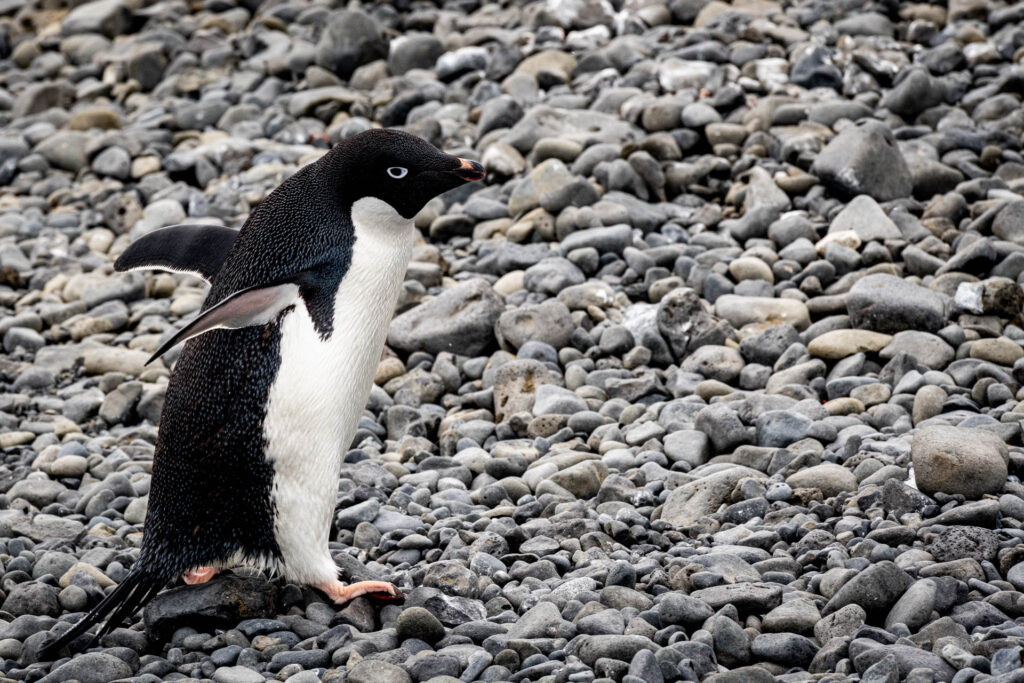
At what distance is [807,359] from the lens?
4.88 m

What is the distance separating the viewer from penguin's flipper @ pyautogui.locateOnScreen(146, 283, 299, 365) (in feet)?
10.6

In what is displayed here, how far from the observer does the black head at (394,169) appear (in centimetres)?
361

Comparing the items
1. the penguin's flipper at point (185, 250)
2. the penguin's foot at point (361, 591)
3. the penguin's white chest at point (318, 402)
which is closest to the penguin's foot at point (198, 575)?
the penguin's white chest at point (318, 402)

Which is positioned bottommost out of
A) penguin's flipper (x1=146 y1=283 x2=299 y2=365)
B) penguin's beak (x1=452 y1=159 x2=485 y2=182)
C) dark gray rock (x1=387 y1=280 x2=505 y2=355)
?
dark gray rock (x1=387 y1=280 x2=505 y2=355)

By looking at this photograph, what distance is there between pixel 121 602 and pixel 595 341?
7.92 ft

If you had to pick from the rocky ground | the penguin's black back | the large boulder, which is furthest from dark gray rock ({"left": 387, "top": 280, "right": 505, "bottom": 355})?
the large boulder

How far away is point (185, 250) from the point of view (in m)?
4.04

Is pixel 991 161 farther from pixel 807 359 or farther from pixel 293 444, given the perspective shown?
pixel 293 444

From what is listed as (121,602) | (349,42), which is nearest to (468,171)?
(121,602)

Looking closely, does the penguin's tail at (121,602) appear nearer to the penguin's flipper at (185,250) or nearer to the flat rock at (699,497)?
the penguin's flipper at (185,250)

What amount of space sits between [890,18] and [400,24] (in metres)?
3.46

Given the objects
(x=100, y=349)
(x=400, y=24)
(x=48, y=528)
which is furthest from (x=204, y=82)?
(x=48, y=528)

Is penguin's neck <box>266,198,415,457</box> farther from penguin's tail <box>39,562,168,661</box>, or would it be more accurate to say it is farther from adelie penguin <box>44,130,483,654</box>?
penguin's tail <box>39,562,168,661</box>

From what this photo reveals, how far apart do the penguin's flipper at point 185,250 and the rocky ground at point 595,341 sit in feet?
2.90
